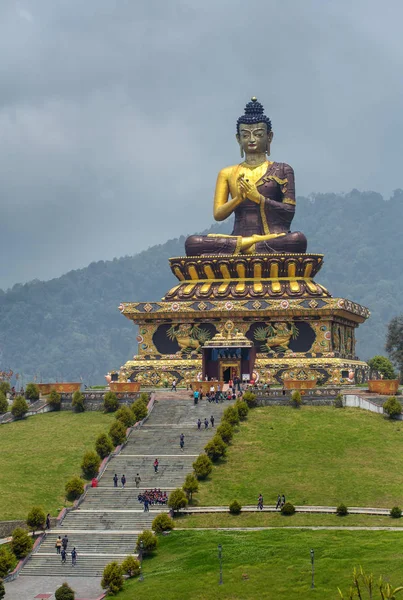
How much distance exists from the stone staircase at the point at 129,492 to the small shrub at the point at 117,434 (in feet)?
1.13

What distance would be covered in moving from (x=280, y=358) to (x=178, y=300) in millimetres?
5762

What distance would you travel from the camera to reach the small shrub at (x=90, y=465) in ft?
115

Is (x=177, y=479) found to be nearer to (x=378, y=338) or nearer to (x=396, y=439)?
(x=396, y=439)

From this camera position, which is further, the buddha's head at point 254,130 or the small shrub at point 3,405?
the buddha's head at point 254,130

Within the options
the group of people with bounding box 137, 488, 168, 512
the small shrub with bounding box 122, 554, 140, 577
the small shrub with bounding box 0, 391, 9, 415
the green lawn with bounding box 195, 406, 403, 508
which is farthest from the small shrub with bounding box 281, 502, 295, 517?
the small shrub with bounding box 0, 391, 9, 415

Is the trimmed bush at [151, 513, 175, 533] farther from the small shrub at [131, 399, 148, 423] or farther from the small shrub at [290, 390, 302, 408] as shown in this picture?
the small shrub at [290, 390, 302, 408]

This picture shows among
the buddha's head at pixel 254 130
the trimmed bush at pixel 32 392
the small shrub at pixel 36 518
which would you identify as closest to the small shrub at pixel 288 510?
the small shrub at pixel 36 518

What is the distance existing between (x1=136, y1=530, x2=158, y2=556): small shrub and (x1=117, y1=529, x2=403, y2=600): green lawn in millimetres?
223

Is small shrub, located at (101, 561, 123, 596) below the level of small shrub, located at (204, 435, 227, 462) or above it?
below

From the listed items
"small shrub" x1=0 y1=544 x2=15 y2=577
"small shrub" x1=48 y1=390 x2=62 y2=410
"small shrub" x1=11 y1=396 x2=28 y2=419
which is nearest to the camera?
→ "small shrub" x1=0 y1=544 x2=15 y2=577

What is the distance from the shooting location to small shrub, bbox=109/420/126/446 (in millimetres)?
37719

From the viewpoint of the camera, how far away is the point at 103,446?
120ft

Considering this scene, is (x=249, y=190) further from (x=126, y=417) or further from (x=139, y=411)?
(x=126, y=417)

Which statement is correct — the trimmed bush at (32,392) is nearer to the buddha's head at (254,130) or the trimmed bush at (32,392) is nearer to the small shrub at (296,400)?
the small shrub at (296,400)
